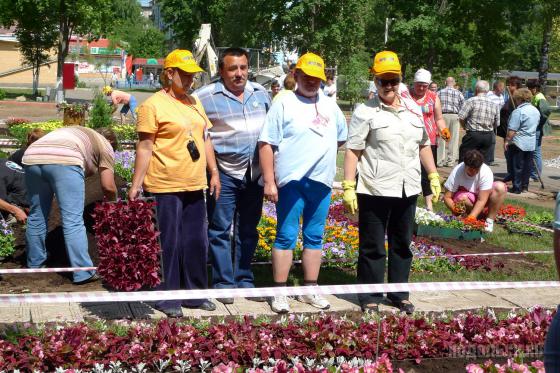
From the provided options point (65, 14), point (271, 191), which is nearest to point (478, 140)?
point (271, 191)

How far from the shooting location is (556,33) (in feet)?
176

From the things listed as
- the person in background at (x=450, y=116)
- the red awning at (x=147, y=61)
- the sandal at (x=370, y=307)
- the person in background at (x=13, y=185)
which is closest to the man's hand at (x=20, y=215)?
the person in background at (x=13, y=185)

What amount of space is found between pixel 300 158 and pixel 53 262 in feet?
8.62

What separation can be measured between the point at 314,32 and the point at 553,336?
43764 mm

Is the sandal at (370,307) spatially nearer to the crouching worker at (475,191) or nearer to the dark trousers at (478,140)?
the crouching worker at (475,191)

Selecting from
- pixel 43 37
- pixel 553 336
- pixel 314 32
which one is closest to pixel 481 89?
pixel 553 336

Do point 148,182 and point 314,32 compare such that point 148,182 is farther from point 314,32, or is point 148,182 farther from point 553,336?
point 314,32

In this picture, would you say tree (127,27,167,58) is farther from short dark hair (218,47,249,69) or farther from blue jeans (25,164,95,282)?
short dark hair (218,47,249,69)

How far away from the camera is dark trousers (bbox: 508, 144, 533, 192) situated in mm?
13953

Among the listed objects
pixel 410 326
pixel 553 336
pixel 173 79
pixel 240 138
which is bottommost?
pixel 410 326

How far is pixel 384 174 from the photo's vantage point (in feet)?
20.2

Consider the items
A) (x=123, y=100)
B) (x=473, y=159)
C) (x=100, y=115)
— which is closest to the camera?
(x=473, y=159)

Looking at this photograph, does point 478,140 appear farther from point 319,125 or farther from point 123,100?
point 123,100

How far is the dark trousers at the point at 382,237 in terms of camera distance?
628cm
